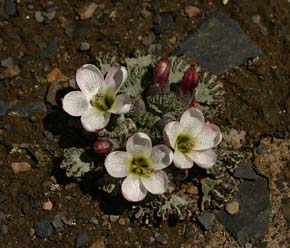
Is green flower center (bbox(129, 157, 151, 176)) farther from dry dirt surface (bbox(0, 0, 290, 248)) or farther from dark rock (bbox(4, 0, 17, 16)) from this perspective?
dark rock (bbox(4, 0, 17, 16))

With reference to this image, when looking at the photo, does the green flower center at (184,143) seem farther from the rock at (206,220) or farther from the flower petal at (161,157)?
the rock at (206,220)

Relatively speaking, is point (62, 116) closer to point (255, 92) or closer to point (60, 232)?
point (60, 232)

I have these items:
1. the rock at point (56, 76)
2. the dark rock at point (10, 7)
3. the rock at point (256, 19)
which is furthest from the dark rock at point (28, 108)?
the rock at point (256, 19)

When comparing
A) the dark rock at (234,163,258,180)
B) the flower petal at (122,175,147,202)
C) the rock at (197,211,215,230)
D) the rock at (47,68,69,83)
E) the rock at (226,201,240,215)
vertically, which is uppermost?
the flower petal at (122,175,147,202)

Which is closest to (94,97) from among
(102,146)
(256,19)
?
(102,146)

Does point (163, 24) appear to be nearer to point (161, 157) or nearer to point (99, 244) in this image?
point (161, 157)

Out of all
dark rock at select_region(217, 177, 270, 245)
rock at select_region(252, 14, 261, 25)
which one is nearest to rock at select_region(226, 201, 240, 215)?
dark rock at select_region(217, 177, 270, 245)
